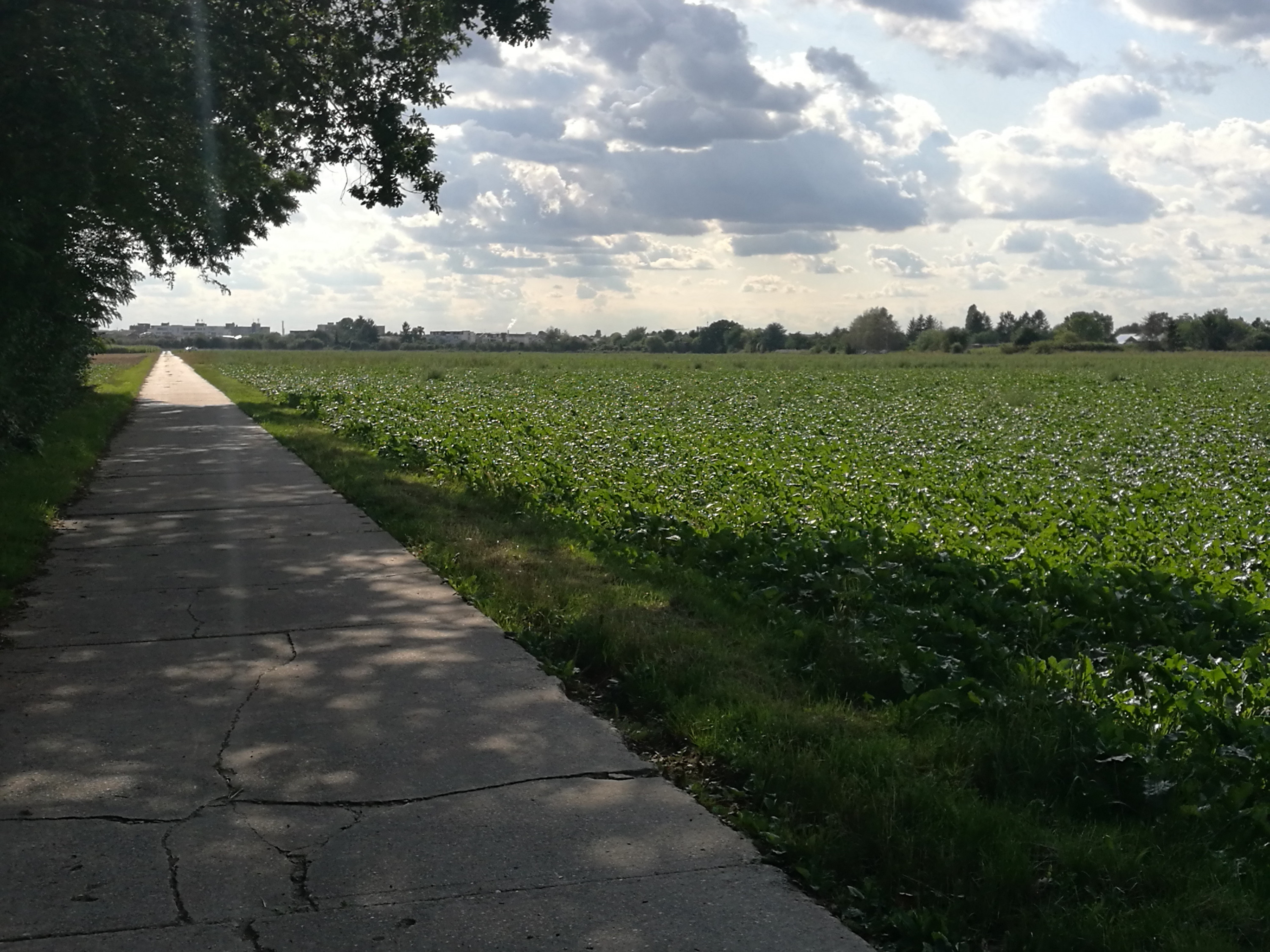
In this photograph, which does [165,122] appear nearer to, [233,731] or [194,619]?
[194,619]

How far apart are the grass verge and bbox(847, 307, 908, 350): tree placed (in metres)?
127

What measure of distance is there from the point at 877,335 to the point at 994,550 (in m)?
146

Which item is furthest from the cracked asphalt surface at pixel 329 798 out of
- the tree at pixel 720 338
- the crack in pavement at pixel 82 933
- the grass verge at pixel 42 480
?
the tree at pixel 720 338

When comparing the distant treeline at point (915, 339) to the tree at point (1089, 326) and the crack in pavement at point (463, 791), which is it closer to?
the tree at point (1089, 326)

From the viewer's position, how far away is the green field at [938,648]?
419 cm

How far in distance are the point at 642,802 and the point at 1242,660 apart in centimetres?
359

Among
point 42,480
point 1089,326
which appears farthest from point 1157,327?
point 42,480

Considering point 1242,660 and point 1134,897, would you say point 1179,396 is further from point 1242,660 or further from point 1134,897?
point 1134,897

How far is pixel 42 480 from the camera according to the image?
14758 millimetres

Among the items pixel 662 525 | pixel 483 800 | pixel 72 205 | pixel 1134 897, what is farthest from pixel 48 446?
pixel 1134 897

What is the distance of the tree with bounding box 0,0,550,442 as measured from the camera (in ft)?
33.7

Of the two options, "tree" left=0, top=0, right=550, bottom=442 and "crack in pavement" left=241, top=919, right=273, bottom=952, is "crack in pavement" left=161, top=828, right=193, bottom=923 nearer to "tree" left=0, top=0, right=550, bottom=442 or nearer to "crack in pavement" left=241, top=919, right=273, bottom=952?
"crack in pavement" left=241, top=919, right=273, bottom=952

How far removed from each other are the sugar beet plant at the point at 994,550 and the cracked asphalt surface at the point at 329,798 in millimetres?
1592

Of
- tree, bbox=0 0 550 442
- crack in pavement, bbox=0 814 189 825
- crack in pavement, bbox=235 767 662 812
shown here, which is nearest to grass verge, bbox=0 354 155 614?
tree, bbox=0 0 550 442
